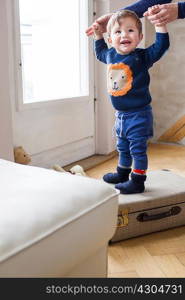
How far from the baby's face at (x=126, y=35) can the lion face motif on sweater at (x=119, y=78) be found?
68 mm

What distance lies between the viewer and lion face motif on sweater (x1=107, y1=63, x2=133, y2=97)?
1.45 meters

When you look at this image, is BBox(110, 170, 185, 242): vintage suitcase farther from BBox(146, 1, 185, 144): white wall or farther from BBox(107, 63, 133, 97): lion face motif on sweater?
BBox(146, 1, 185, 144): white wall

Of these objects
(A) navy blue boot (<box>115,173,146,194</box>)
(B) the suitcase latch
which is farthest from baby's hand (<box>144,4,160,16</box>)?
(B) the suitcase latch

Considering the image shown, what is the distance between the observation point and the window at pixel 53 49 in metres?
2.17

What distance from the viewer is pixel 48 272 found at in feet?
2.21

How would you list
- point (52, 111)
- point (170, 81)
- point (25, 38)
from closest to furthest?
point (25, 38)
point (52, 111)
point (170, 81)

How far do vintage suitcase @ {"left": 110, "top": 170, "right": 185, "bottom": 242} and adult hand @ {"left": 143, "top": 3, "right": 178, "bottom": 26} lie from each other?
2.16 feet

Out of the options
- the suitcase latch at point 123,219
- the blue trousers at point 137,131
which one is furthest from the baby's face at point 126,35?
the suitcase latch at point 123,219

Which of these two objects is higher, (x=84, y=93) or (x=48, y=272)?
(x=84, y=93)

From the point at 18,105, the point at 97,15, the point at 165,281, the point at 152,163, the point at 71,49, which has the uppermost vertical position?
the point at 97,15

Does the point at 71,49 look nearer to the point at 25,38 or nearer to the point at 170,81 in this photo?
the point at 25,38

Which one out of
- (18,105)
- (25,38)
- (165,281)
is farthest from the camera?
(25,38)

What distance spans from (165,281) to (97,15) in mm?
2146

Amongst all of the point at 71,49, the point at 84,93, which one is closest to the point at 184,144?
the point at 84,93
